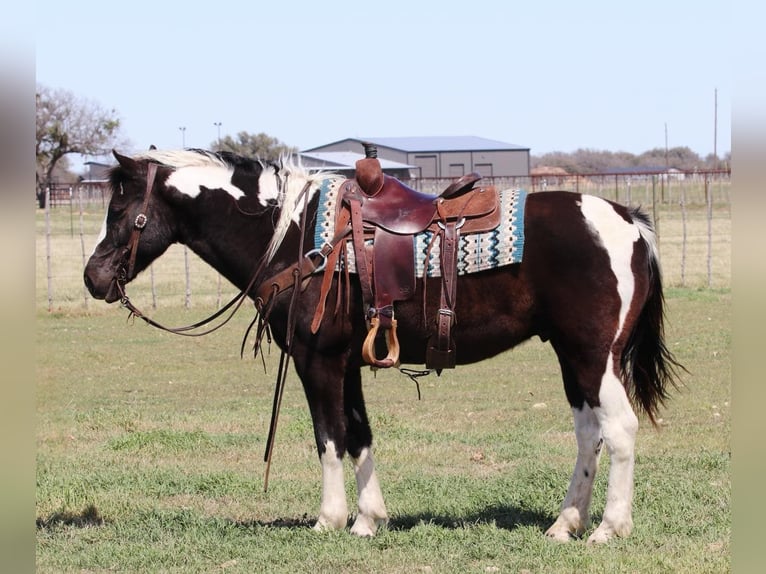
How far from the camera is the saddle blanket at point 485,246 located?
550cm

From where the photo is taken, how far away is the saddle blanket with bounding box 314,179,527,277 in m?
5.50

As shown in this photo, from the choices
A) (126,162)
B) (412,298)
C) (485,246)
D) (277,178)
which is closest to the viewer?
(485,246)

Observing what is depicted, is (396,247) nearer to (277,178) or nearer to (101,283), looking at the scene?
(277,178)

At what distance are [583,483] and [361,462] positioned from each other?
4.31ft

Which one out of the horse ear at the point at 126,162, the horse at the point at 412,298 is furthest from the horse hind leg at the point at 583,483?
the horse ear at the point at 126,162

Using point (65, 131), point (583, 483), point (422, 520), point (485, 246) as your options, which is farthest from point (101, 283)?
point (65, 131)

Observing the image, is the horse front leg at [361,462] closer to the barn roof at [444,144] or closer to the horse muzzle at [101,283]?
the horse muzzle at [101,283]

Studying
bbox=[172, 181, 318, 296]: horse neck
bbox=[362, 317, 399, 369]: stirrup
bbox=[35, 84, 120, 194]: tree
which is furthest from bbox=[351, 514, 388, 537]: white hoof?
bbox=[35, 84, 120, 194]: tree

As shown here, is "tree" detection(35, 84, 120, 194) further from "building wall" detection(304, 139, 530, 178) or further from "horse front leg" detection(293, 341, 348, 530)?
"horse front leg" detection(293, 341, 348, 530)

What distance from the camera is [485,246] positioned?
554cm

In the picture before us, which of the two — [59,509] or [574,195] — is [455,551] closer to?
[574,195]

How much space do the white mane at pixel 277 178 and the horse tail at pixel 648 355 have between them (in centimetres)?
199

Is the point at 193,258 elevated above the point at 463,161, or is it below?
below

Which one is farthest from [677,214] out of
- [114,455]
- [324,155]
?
[114,455]
